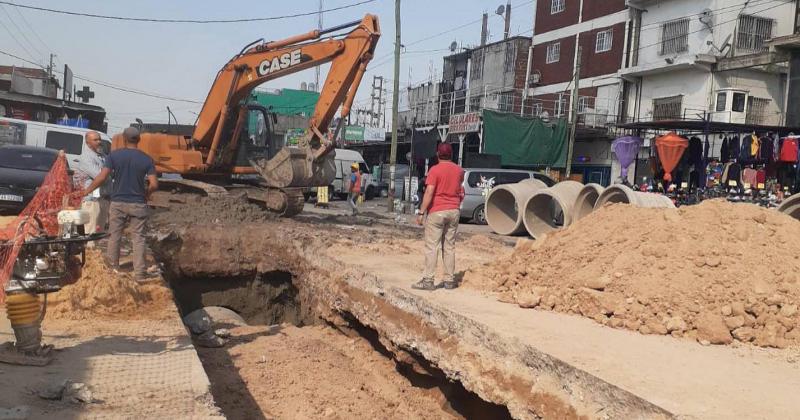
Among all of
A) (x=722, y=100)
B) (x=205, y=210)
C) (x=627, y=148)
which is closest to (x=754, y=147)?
(x=627, y=148)

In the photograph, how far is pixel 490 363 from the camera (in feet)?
16.2

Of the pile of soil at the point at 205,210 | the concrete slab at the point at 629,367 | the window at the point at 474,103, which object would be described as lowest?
the concrete slab at the point at 629,367

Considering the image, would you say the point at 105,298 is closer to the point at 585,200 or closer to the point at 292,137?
the point at 585,200

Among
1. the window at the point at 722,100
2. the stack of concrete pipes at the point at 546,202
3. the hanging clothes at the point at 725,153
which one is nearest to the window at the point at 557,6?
the window at the point at 722,100

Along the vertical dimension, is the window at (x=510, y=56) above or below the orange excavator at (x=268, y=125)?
above

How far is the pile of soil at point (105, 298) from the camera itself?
5.46 meters

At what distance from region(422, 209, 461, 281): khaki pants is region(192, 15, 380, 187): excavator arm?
18.2 ft

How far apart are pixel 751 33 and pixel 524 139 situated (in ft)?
30.2

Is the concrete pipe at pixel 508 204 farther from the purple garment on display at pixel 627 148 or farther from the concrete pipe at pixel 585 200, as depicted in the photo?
the purple garment on display at pixel 627 148

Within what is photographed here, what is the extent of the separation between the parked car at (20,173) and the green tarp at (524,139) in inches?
680

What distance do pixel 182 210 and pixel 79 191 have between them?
19.1ft

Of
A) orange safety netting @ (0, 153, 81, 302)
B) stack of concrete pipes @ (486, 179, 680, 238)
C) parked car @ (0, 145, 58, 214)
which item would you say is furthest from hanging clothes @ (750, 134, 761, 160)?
parked car @ (0, 145, 58, 214)

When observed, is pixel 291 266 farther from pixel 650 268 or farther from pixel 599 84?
pixel 599 84

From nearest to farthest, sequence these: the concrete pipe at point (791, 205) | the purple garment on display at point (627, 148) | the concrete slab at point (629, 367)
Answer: the concrete slab at point (629, 367), the concrete pipe at point (791, 205), the purple garment on display at point (627, 148)
